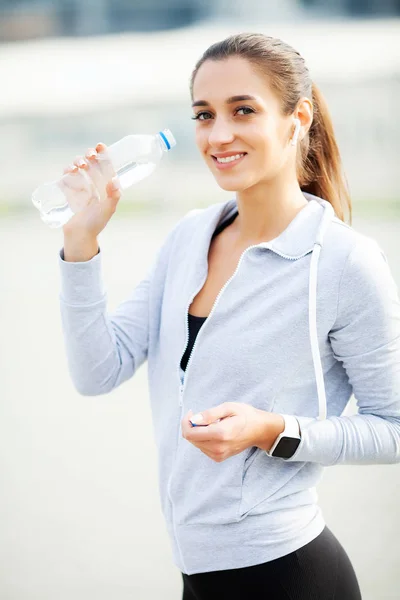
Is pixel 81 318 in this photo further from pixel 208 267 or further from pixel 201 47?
pixel 201 47

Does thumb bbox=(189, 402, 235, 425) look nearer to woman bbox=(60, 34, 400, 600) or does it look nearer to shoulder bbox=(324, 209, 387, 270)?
woman bbox=(60, 34, 400, 600)

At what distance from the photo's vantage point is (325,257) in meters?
1.00

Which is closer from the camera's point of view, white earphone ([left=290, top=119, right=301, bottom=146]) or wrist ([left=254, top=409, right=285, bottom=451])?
wrist ([left=254, top=409, right=285, bottom=451])

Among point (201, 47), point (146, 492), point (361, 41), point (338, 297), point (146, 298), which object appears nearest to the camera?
point (338, 297)

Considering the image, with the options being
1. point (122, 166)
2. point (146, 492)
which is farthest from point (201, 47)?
point (122, 166)

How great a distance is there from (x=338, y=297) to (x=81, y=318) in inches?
15.2

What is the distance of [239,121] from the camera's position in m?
1.05

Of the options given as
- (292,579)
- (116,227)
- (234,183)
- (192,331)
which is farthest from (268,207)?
(116,227)

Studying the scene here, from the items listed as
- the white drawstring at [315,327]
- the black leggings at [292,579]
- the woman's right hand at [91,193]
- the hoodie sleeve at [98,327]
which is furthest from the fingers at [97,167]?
the black leggings at [292,579]

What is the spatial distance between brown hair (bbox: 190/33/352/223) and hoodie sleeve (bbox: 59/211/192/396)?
251mm

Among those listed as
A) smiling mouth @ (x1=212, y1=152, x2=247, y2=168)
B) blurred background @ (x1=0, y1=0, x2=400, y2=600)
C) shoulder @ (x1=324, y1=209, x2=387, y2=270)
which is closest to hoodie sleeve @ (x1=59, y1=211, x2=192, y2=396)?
smiling mouth @ (x1=212, y1=152, x2=247, y2=168)

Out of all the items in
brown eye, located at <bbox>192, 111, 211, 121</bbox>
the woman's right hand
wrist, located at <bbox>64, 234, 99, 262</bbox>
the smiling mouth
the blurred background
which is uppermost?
brown eye, located at <bbox>192, 111, 211, 121</bbox>

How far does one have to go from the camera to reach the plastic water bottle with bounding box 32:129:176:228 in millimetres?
1130

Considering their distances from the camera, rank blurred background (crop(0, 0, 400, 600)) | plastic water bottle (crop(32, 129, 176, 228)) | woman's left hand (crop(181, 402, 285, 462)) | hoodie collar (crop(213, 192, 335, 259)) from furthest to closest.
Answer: blurred background (crop(0, 0, 400, 600)) → plastic water bottle (crop(32, 129, 176, 228)) → hoodie collar (crop(213, 192, 335, 259)) → woman's left hand (crop(181, 402, 285, 462))
